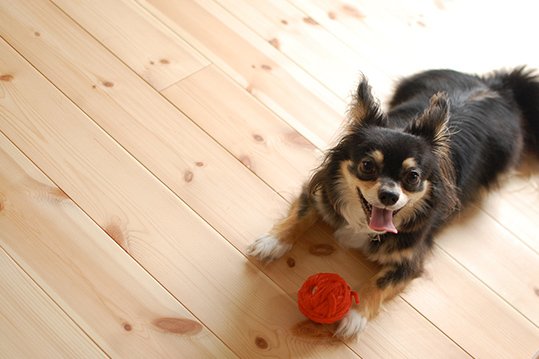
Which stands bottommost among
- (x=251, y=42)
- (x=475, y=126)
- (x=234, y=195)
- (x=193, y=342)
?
(x=193, y=342)

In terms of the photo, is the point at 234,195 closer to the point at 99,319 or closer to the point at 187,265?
the point at 187,265

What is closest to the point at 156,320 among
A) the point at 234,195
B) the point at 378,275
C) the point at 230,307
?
the point at 230,307

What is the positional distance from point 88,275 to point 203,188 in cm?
59

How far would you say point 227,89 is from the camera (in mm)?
2508

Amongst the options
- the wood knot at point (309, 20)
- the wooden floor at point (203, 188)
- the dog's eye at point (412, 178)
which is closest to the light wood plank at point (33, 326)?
the wooden floor at point (203, 188)

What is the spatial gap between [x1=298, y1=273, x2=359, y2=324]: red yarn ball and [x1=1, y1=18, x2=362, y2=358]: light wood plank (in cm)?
11

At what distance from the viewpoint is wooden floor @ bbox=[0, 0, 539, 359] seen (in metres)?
1.83

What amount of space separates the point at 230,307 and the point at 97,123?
1054 mm

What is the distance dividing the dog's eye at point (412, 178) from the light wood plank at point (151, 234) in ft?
2.09

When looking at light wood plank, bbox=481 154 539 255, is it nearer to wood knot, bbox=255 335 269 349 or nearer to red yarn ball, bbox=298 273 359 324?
red yarn ball, bbox=298 273 359 324

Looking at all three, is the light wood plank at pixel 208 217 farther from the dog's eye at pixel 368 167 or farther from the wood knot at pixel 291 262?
the dog's eye at pixel 368 167

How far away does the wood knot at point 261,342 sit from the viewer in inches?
70.8

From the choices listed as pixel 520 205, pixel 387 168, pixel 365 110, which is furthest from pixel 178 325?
pixel 520 205

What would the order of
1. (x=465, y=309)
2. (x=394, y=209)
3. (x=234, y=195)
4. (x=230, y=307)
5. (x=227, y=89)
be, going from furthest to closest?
1. (x=227, y=89)
2. (x=234, y=195)
3. (x=465, y=309)
4. (x=230, y=307)
5. (x=394, y=209)
